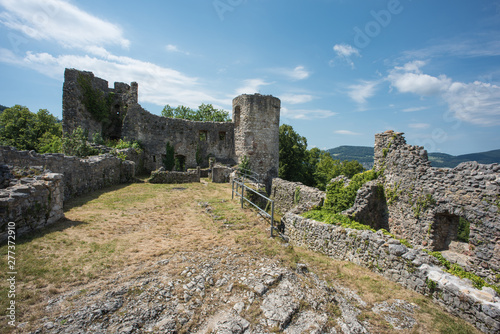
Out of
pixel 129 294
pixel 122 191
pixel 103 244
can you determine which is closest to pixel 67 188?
pixel 122 191

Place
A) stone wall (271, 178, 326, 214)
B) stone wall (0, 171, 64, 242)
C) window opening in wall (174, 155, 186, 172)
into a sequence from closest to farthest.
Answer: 1. stone wall (0, 171, 64, 242)
2. stone wall (271, 178, 326, 214)
3. window opening in wall (174, 155, 186, 172)

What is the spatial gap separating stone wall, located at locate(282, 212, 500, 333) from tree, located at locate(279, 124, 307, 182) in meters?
28.6

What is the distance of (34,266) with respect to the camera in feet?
14.4

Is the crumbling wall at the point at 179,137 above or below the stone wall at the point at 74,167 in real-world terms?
above

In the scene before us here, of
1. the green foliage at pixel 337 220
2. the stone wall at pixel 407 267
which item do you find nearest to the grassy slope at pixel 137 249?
the stone wall at pixel 407 267

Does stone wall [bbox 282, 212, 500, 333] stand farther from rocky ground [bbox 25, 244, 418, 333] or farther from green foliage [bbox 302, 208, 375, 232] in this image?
rocky ground [bbox 25, 244, 418, 333]

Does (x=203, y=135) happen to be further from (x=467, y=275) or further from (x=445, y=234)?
(x=467, y=275)

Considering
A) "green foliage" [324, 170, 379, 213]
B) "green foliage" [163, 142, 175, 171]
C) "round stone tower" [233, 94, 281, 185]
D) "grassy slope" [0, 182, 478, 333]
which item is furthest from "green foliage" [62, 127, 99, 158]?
"green foliage" [324, 170, 379, 213]

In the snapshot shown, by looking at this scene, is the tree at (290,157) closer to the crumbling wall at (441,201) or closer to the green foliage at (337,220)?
the crumbling wall at (441,201)

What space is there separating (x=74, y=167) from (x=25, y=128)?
29.0 metres

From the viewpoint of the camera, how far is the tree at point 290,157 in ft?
120

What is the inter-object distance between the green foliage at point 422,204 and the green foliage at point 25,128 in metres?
34.0

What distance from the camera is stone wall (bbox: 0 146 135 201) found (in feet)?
31.4

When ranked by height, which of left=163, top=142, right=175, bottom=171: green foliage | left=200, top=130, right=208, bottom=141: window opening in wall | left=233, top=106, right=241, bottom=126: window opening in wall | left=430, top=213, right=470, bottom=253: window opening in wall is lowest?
left=430, top=213, right=470, bottom=253: window opening in wall
